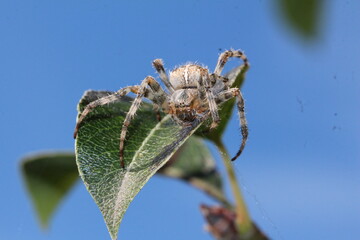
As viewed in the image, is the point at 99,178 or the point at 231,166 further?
the point at 231,166

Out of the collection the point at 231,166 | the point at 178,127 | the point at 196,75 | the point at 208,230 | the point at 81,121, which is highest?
the point at 196,75

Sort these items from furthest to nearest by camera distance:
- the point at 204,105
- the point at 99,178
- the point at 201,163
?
the point at 201,163 → the point at 204,105 → the point at 99,178

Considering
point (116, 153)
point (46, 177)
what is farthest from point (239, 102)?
point (46, 177)

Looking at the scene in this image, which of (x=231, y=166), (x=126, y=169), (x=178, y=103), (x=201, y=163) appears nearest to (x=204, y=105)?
(x=178, y=103)

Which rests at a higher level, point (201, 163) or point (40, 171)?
point (40, 171)

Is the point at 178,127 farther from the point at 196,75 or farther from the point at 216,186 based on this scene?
the point at 196,75
